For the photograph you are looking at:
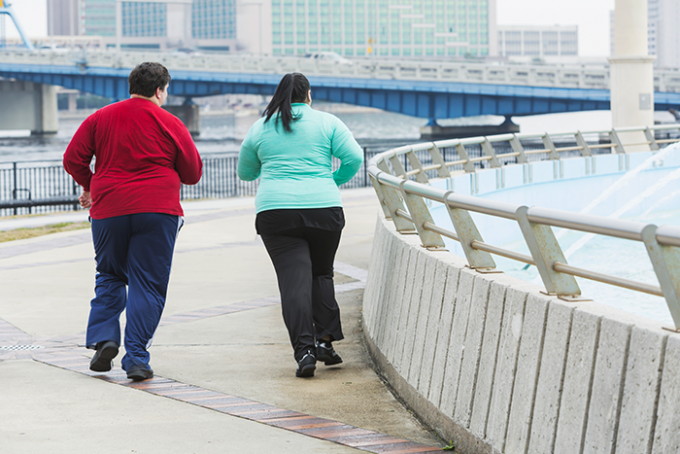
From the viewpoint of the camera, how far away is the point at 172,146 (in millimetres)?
5266

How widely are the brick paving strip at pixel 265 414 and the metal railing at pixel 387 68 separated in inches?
1759

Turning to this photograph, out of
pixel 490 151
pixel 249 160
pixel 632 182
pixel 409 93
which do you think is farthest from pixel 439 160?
pixel 409 93

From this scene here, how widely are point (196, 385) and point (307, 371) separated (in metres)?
0.66

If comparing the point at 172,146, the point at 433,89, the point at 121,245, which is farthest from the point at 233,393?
the point at 433,89

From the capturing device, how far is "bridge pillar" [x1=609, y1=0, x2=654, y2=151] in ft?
76.4

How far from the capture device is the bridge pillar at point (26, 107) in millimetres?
81875

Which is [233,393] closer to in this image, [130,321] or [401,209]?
[130,321]

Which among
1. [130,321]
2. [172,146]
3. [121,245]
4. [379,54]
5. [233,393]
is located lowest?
[233,393]

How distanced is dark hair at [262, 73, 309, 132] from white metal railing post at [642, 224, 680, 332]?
2967 millimetres

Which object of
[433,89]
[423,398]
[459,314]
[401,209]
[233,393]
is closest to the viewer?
[459,314]

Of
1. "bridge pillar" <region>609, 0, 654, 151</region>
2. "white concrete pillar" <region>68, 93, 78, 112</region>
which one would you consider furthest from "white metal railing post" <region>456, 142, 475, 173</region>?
"white concrete pillar" <region>68, 93, 78, 112</region>

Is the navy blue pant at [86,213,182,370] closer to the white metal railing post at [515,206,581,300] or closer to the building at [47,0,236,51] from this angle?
the white metal railing post at [515,206,581,300]

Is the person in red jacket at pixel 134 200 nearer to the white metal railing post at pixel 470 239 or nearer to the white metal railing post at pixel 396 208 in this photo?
the white metal railing post at pixel 396 208

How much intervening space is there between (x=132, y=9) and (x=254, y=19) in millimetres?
27357
